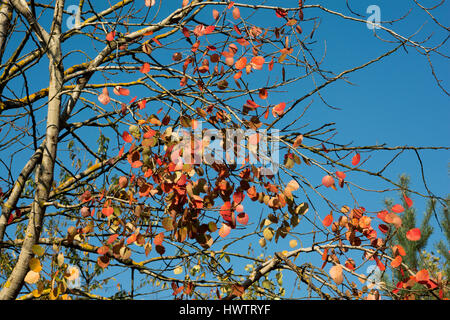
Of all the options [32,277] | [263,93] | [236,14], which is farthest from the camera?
[236,14]

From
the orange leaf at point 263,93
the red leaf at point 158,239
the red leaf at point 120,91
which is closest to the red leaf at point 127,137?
the red leaf at point 120,91

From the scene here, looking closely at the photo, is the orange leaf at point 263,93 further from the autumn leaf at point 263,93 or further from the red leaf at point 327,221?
the red leaf at point 327,221

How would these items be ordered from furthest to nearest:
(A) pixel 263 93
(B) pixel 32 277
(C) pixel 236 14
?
(C) pixel 236 14, (A) pixel 263 93, (B) pixel 32 277

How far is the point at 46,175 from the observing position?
12.2ft

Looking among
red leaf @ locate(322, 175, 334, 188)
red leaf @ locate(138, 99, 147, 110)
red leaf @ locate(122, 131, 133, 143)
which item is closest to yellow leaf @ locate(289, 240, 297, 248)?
red leaf @ locate(322, 175, 334, 188)

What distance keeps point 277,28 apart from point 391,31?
34.9 inches

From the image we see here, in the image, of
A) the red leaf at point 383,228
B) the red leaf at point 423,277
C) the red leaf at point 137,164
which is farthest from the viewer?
the red leaf at point 137,164

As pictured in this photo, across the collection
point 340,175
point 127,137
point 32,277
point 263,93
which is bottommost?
point 32,277

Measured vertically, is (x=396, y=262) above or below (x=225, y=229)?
below

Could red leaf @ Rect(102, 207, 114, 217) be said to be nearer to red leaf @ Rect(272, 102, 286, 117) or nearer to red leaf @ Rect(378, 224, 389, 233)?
red leaf @ Rect(272, 102, 286, 117)

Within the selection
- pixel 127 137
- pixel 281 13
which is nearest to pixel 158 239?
pixel 127 137

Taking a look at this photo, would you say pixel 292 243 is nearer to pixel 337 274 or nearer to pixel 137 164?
pixel 337 274

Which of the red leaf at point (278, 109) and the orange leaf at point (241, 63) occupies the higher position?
the orange leaf at point (241, 63)

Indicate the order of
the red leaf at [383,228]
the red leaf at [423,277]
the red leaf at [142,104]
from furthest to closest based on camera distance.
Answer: the red leaf at [142,104] < the red leaf at [383,228] < the red leaf at [423,277]
